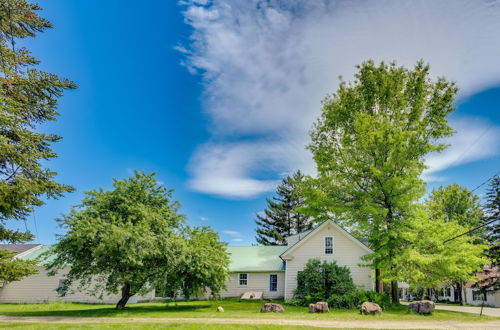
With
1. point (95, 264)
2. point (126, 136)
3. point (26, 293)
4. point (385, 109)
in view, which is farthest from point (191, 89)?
point (26, 293)

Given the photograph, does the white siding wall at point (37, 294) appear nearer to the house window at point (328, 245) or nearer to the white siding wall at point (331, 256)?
the white siding wall at point (331, 256)

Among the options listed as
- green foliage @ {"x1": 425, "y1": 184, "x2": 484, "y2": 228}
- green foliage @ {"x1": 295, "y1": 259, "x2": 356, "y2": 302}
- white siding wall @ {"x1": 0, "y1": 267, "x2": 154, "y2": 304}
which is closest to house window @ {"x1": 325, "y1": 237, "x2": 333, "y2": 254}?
green foliage @ {"x1": 295, "y1": 259, "x2": 356, "y2": 302}

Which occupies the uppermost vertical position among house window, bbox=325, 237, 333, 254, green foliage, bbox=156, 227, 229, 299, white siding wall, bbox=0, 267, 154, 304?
house window, bbox=325, 237, 333, 254

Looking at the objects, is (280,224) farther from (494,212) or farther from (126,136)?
(126,136)

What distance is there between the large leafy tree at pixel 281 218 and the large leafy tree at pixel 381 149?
2783 cm

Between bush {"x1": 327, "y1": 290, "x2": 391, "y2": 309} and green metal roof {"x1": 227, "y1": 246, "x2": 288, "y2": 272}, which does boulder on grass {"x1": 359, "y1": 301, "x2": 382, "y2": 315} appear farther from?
green metal roof {"x1": 227, "y1": 246, "x2": 288, "y2": 272}

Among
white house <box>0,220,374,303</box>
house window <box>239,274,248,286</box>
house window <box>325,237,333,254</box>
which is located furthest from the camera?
house window <box>239,274,248,286</box>

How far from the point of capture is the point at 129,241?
56.0ft

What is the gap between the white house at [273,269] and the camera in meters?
25.6

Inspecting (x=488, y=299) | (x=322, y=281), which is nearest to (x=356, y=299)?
(x=322, y=281)

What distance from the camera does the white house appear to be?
83.9 feet

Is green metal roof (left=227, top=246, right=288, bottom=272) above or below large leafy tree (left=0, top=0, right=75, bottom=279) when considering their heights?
below

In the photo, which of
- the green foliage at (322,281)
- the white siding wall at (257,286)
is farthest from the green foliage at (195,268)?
the white siding wall at (257,286)

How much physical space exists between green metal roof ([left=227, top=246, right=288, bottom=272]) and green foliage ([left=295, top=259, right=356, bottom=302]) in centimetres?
456
